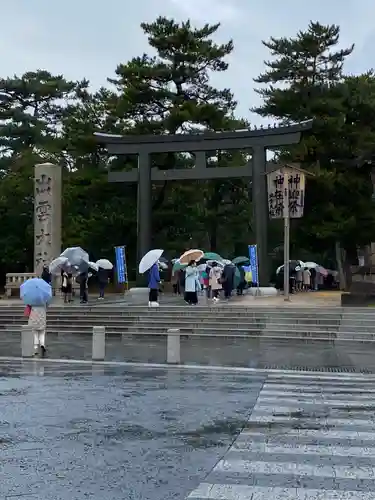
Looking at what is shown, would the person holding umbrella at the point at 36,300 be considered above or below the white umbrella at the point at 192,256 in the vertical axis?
below

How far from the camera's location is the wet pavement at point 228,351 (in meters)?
14.5

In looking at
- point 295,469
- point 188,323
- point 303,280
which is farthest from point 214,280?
point 295,469

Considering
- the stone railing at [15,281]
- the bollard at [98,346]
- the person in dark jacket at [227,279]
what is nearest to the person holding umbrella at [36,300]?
the bollard at [98,346]

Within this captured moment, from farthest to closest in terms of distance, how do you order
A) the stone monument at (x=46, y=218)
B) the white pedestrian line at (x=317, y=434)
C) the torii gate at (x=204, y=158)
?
1. the stone monument at (x=46, y=218)
2. the torii gate at (x=204, y=158)
3. the white pedestrian line at (x=317, y=434)

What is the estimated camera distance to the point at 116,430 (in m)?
7.55

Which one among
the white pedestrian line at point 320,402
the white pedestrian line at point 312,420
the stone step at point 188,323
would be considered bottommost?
the white pedestrian line at point 320,402

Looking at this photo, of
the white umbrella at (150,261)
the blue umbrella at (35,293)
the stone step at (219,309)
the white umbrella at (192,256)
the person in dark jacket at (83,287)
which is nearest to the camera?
the blue umbrella at (35,293)

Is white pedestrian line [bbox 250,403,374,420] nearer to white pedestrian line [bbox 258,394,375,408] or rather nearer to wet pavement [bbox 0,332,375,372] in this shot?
white pedestrian line [bbox 258,394,375,408]

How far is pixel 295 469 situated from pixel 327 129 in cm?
3265

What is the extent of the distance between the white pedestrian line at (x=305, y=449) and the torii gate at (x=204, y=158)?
918 inches

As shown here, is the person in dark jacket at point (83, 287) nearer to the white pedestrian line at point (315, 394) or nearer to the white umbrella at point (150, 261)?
the white umbrella at point (150, 261)

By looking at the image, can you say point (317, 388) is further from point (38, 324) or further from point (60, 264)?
point (60, 264)

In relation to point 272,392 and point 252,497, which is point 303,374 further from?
point 252,497

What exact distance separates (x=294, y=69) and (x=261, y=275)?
14470 mm
